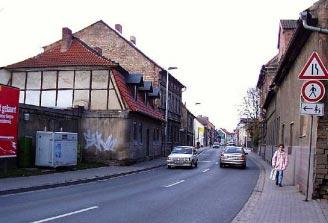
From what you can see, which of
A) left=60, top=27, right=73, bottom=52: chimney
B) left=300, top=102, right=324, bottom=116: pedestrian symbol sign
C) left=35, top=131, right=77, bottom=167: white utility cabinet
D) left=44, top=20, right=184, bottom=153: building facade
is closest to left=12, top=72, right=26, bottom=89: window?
left=60, top=27, right=73, bottom=52: chimney

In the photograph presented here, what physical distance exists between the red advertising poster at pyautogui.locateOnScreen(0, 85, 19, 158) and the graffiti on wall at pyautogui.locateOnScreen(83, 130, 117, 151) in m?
12.8

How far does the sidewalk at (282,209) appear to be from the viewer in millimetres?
10999

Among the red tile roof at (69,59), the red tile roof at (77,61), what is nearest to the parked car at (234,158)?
the red tile roof at (77,61)

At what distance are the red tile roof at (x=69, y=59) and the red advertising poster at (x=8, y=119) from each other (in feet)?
45.1

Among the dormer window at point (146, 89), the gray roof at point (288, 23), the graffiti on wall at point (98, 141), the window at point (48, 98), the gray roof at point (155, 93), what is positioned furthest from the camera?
the gray roof at point (155, 93)

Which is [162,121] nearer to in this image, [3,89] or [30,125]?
[30,125]

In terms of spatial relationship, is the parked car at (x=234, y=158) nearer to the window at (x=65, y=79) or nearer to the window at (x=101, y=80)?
the window at (x=101, y=80)

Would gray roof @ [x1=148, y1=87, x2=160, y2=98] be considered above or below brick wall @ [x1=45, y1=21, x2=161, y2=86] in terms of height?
below

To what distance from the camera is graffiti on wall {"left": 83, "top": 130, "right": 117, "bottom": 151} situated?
3428 centimetres

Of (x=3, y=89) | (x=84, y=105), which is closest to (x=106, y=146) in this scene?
(x=84, y=105)

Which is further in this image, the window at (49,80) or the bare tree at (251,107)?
the bare tree at (251,107)

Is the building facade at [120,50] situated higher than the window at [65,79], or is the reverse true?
the building facade at [120,50]

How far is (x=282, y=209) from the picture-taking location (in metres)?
12.9

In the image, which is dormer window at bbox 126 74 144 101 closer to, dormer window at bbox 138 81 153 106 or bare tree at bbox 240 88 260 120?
dormer window at bbox 138 81 153 106
